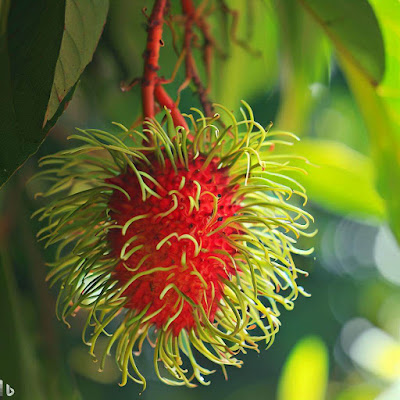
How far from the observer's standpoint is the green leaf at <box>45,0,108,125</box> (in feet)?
1.54

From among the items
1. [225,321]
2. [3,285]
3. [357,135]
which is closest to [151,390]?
[3,285]

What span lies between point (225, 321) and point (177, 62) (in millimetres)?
321

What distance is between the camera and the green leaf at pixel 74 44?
1.54 ft

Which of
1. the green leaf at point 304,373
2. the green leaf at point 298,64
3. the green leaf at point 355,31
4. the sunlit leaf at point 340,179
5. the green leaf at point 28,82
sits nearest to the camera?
the green leaf at point 28,82

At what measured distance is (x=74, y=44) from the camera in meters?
0.48

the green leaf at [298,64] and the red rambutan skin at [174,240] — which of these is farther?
the green leaf at [298,64]

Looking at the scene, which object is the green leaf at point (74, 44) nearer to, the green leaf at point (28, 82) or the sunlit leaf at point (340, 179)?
the green leaf at point (28, 82)

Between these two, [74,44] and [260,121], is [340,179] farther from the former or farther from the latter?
[74,44]

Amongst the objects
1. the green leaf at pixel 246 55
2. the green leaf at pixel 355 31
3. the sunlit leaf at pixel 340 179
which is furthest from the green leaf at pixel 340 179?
the green leaf at pixel 355 31

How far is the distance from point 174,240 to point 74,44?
20cm

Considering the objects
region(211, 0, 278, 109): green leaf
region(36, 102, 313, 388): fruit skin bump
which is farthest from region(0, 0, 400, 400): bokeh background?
region(36, 102, 313, 388): fruit skin bump

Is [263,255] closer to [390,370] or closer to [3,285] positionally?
[3,285]

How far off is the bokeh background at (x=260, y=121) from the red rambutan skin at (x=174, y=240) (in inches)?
5.0

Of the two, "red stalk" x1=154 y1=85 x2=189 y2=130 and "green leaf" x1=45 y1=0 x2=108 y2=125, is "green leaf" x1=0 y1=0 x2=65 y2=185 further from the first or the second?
"red stalk" x1=154 y1=85 x2=189 y2=130
